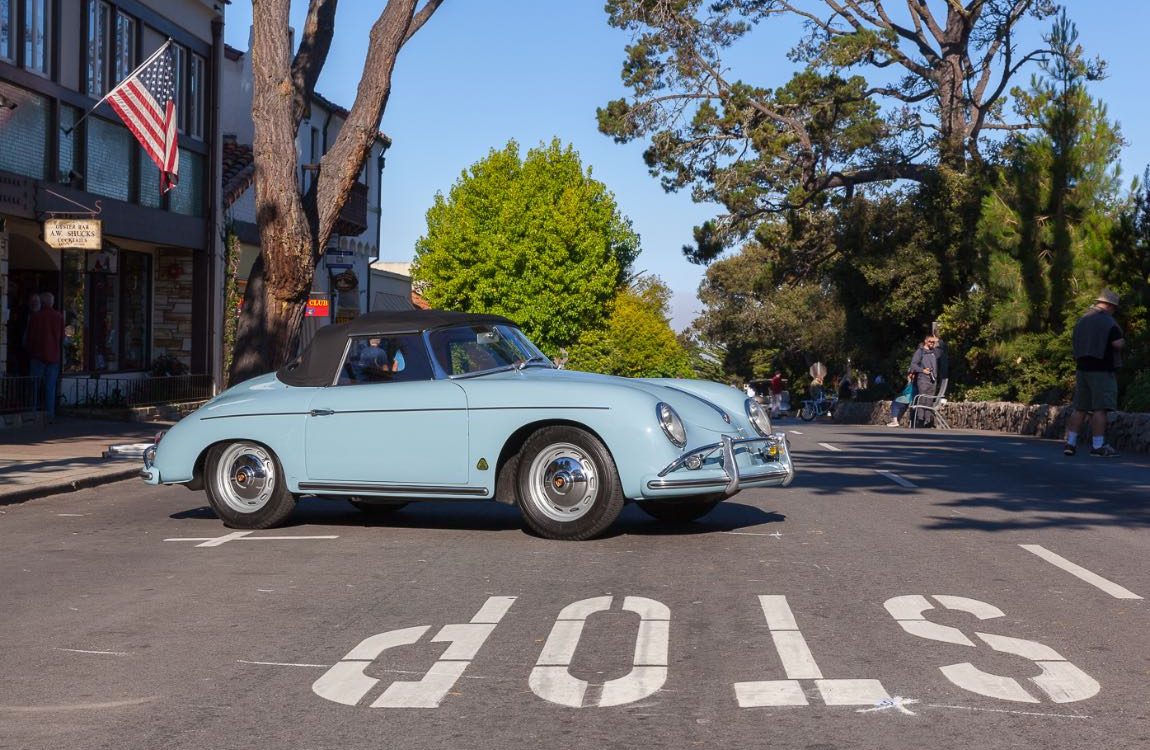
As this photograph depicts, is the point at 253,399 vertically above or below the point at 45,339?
below

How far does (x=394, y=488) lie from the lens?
9.43 meters

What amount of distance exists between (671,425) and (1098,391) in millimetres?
9544

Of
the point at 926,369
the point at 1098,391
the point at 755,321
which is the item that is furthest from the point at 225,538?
the point at 755,321

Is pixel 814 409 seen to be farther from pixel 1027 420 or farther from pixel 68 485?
pixel 68 485

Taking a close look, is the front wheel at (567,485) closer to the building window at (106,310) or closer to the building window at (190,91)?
the building window at (106,310)

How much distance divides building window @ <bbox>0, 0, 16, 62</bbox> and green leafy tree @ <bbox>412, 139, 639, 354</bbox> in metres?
43.7

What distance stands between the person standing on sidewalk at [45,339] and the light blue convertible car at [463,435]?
35.0 ft

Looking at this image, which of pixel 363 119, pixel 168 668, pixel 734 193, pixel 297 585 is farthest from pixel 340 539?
pixel 734 193

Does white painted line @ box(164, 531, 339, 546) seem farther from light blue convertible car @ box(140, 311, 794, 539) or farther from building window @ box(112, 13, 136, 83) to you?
building window @ box(112, 13, 136, 83)

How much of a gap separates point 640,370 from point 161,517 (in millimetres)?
56033

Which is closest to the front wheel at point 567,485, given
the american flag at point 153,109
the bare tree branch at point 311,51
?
the bare tree branch at point 311,51

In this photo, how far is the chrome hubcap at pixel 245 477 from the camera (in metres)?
9.94

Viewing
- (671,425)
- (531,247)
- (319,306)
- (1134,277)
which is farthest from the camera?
(531,247)

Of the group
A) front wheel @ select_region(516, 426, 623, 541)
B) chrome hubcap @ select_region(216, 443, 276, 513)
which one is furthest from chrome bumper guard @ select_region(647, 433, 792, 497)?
chrome hubcap @ select_region(216, 443, 276, 513)
